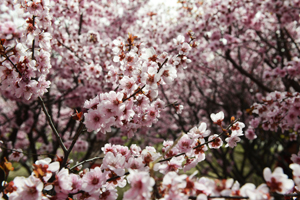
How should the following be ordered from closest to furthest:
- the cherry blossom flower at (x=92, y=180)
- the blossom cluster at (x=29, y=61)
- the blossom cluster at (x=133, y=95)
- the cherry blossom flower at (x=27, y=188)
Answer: the cherry blossom flower at (x=27, y=188)
the cherry blossom flower at (x=92, y=180)
the blossom cluster at (x=133, y=95)
the blossom cluster at (x=29, y=61)

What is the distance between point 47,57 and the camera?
7.29ft

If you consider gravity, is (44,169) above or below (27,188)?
above

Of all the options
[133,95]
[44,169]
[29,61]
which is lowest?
[44,169]

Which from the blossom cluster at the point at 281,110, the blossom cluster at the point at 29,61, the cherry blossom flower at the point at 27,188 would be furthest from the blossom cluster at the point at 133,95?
the blossom cluster at the point at 281,110

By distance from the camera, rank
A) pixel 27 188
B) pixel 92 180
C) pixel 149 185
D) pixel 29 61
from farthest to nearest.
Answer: pixel 29 61, pixel 92 180, pixel 27 188, pixel 149 185

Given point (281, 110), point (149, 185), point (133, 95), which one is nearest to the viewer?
point (149, 185)

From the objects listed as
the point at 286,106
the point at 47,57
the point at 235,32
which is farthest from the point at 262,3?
the point at 47,57

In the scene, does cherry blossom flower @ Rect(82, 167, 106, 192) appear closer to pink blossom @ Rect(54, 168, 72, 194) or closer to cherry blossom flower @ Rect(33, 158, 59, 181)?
pink blossom @ Rect(54, 168, 72, 194)

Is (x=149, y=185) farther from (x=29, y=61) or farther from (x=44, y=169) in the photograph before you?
(x=29, y=61)

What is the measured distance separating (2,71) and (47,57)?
47 cm

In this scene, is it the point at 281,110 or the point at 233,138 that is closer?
the point at 233,138

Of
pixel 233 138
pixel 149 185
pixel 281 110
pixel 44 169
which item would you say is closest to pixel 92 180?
pixel 44 169

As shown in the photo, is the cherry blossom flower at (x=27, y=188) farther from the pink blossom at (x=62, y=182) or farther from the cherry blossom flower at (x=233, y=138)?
the cherry blossom flower at (x=233, y=138)

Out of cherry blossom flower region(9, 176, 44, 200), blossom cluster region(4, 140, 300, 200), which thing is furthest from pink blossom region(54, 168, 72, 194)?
cherry blossom flower region(9, 176, 44, 200)
